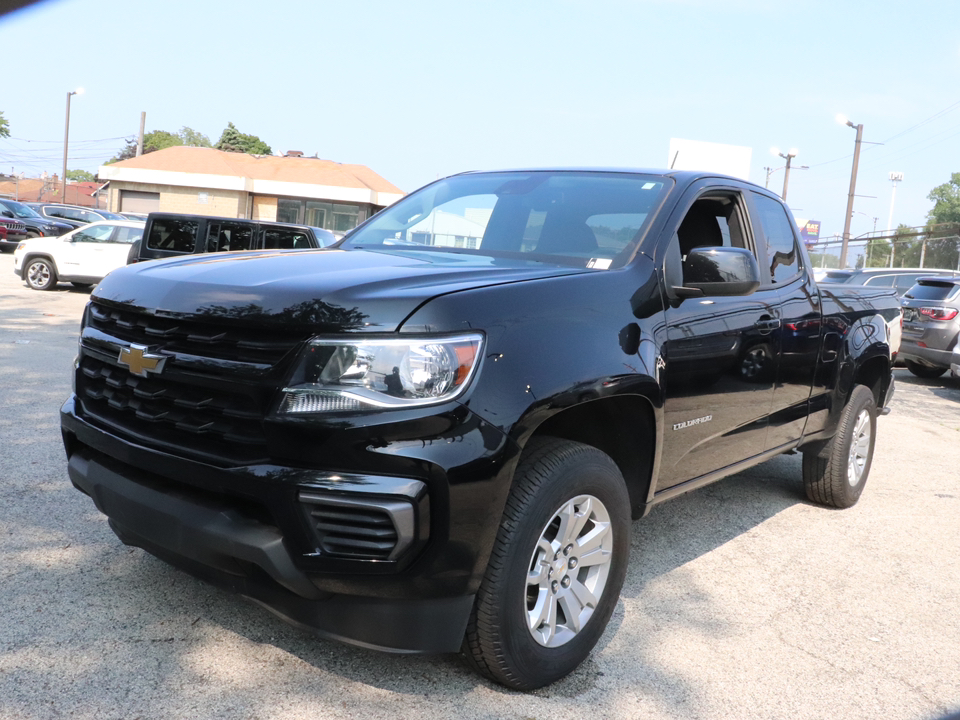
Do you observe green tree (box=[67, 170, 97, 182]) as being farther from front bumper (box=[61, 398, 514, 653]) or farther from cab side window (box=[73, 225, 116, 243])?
front bumper (box=[61, 398, 514, 653])

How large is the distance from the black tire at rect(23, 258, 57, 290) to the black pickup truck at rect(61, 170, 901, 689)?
627 inches

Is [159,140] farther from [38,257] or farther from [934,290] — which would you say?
[934,290]

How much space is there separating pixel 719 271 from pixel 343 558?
1909 mm

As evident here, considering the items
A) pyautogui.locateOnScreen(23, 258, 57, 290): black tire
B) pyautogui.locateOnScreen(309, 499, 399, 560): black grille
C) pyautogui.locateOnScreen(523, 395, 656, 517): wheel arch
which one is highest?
pyautogui.locateOnScreen(523, 395, 656, 517): wheel arch

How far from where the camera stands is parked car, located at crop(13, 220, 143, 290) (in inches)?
689

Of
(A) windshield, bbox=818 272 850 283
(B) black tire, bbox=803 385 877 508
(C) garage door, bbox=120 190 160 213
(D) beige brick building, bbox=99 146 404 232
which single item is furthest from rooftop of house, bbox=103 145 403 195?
(B) black tire, bbox=803 385 877 508

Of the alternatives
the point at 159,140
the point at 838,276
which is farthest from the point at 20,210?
the point at 159,140

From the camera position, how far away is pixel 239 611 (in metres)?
3.38

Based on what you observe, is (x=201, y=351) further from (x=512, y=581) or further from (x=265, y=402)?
(x=512, y=581)

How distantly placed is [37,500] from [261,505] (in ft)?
8.09

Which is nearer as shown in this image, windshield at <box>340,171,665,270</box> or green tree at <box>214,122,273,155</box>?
windshield at <box>340,171,665,270</box>

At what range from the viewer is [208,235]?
1345 cm

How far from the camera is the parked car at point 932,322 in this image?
12.9 m

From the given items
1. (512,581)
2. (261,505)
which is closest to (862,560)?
(512,581)
